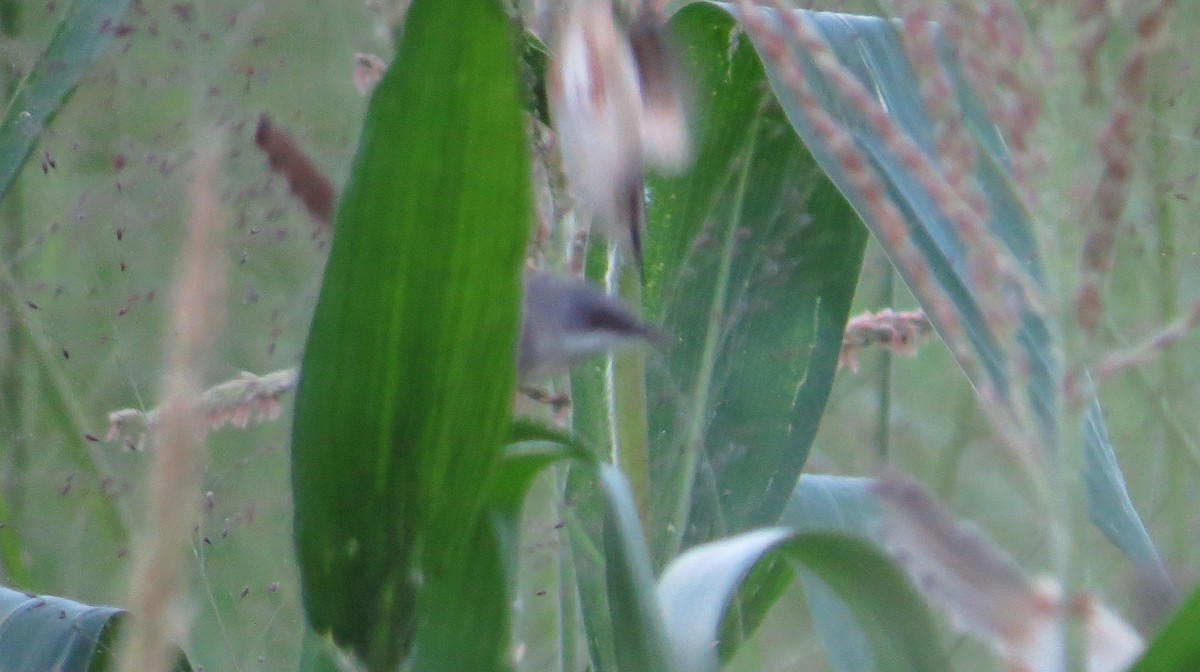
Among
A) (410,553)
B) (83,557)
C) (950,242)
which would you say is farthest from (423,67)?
(83,557)

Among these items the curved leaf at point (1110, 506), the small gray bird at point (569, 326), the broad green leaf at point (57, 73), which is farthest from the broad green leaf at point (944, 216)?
the broad green leaf at point (57, 73)

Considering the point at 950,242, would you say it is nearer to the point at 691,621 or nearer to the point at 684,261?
the point at 684,261

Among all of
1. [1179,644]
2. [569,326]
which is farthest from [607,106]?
[1179,644]

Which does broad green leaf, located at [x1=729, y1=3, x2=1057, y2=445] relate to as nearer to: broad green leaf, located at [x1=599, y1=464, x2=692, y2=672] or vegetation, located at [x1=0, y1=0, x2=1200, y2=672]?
vegetation, located at [x1=0, y1=0, x2=1200, y2=672]

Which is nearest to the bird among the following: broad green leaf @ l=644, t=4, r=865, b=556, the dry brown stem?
broad green leaf @ l=644, t=4, r=865, b=556

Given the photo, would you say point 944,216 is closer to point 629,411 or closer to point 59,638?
point 629,411

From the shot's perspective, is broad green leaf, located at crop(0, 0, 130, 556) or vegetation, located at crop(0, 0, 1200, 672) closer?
vegetation, located at crop(0, 0, 1200, 672)
